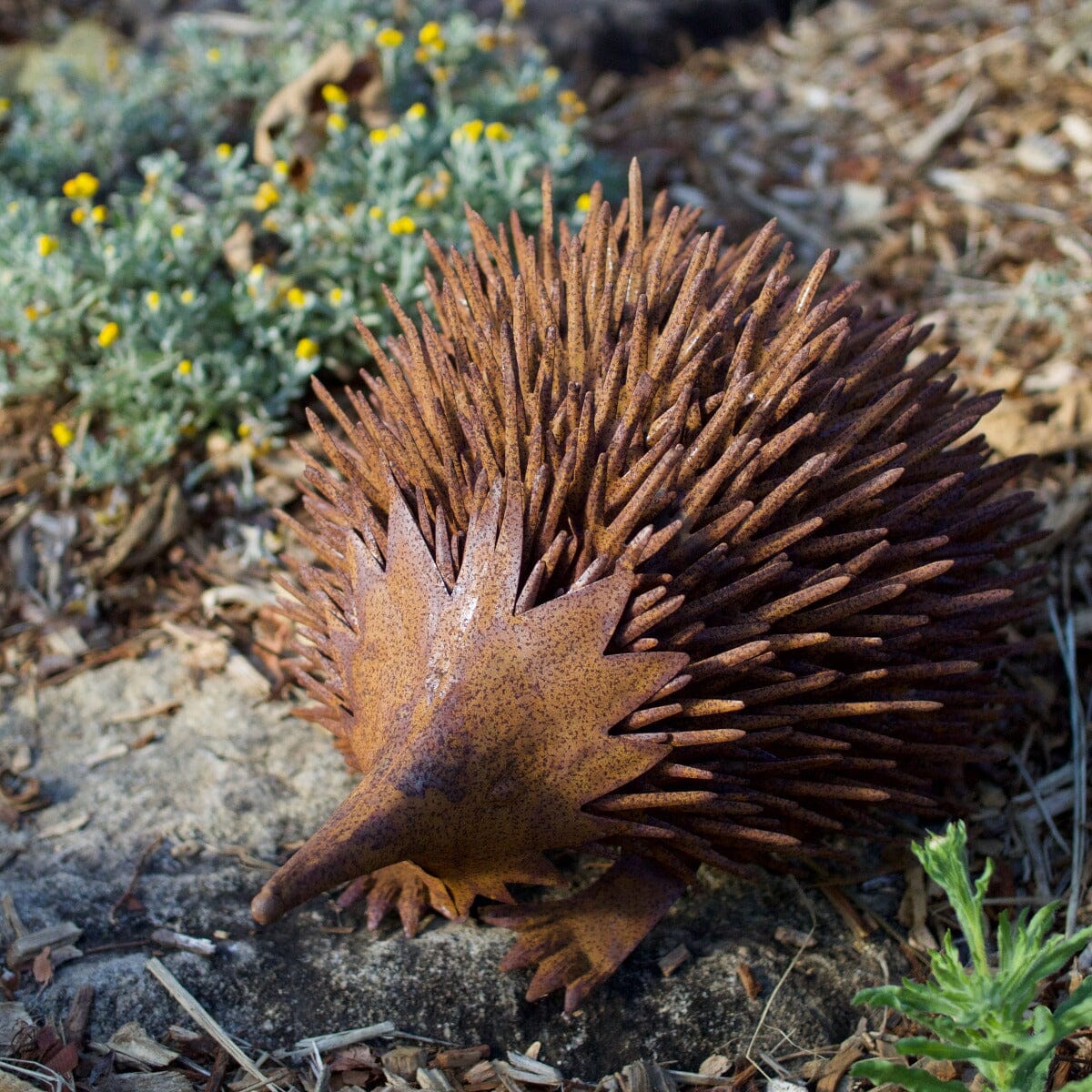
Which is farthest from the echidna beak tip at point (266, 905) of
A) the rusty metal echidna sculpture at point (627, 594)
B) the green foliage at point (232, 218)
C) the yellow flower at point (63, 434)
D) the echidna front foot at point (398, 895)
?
the yellow flower at point (63, 434)

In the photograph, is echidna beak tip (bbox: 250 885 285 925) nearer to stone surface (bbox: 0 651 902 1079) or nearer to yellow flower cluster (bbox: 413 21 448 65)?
stone surface (bbox: 0 651 902 1079)

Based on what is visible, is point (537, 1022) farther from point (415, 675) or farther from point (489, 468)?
point (489, 468)

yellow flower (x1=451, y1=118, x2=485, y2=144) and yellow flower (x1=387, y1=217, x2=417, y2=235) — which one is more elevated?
yellow flower (x1=451, y1=118, x2=485, y2=144)

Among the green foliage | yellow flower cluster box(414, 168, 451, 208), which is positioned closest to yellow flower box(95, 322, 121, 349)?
the green foliage

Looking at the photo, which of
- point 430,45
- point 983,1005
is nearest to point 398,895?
point 983,1005

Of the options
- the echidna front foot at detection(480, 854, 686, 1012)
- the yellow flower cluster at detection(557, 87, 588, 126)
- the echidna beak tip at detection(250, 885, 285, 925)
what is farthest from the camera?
the yellow flower cluster at detection(557, 87, 588, 126)

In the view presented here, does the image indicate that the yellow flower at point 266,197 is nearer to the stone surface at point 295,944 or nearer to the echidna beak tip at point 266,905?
the stone surface at point 295,944

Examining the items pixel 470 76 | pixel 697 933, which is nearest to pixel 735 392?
pixel 697 933
